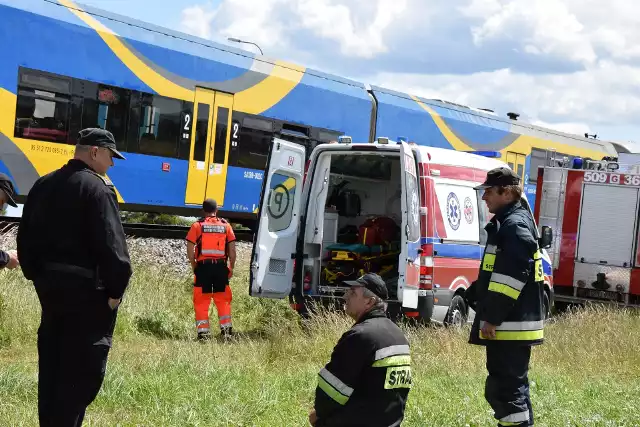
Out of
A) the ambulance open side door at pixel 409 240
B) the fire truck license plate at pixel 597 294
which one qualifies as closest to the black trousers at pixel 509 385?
the ambulance open side door at pixel 409 240

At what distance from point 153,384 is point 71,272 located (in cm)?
235

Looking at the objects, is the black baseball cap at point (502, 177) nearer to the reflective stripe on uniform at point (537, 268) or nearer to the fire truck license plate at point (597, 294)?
the reflective stripe on uniform at point (537, 268)

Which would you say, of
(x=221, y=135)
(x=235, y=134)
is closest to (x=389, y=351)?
(x=221, y=135)

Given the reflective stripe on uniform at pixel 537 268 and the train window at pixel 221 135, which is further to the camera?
the train window at pixel 221 135

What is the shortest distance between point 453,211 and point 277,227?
208 cm

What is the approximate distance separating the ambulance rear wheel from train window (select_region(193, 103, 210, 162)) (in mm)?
6087

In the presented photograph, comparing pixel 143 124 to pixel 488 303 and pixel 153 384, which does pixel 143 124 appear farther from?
pixel 488 303

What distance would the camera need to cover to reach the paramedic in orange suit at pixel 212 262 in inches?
420

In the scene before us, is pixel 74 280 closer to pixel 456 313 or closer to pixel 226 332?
pixel 226 332

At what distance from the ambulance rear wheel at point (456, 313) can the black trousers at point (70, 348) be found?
20.3 feet

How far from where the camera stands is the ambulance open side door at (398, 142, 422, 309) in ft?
30.2

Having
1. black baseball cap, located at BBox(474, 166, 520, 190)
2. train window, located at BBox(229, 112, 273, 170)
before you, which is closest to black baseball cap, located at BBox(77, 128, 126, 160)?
black baseball cap, located at BBox(474, 166, 520, 190)

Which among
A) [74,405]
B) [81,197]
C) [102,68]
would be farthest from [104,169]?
[102,68]

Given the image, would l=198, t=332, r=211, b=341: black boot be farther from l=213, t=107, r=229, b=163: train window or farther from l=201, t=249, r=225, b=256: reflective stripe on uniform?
l=213, t=107, r=229, b=163: train window
